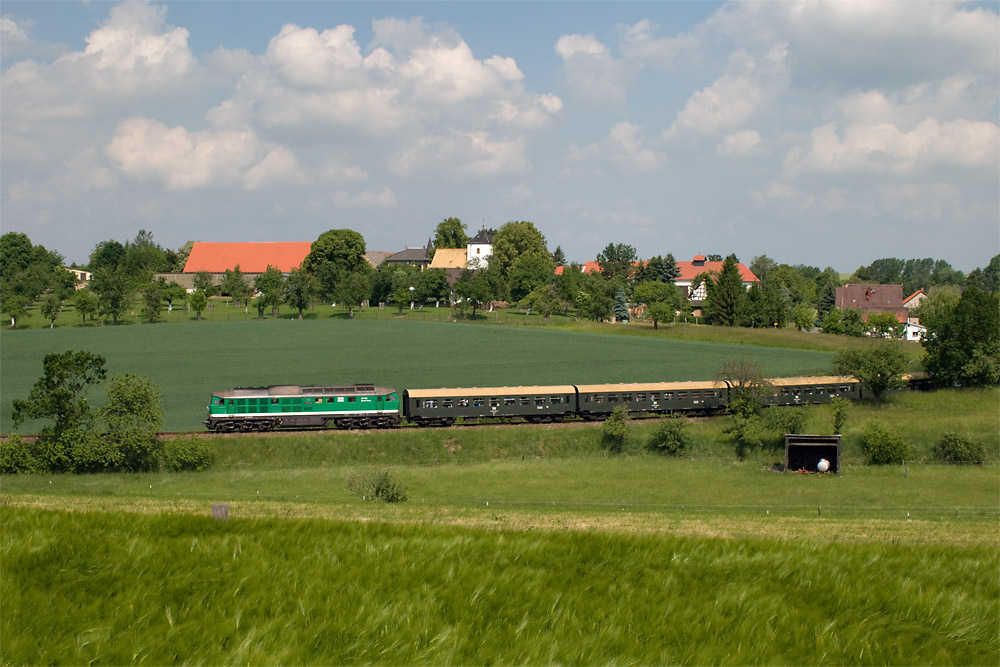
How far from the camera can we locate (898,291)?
162375 millimetres

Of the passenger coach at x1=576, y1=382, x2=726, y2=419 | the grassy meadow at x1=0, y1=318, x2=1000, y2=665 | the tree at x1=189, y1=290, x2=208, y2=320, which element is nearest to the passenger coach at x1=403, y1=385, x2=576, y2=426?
the passenger coach at x1=576, y1=382, x2=726, y2=419

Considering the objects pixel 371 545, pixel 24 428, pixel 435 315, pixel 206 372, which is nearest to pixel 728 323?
pixel 435 315

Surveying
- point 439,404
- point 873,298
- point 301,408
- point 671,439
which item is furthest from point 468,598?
point 873,298

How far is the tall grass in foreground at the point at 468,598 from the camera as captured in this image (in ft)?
26.0

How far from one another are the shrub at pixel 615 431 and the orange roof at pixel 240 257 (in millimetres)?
149844

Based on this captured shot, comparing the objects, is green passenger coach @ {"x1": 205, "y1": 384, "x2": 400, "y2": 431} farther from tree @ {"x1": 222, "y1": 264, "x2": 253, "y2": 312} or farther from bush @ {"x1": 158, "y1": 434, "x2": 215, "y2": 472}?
tree @ {"x1": 222, "y1": 264, "x2": 253, "y2": 312}

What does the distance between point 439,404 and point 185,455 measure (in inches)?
674

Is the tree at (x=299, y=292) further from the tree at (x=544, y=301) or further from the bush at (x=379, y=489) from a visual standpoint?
the bush at (x=379, y=489)

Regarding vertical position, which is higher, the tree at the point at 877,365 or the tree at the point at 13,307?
the tree at the point at 13,307

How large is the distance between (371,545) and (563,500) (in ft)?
97.0

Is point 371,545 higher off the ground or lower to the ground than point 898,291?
lower

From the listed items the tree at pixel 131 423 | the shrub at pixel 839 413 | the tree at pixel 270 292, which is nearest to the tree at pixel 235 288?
the tree at pixel 270 292

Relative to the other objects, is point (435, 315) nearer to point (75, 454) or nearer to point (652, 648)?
point (75, 454)

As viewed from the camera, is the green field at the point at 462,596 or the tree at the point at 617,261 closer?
the green field at the point at 462,596
